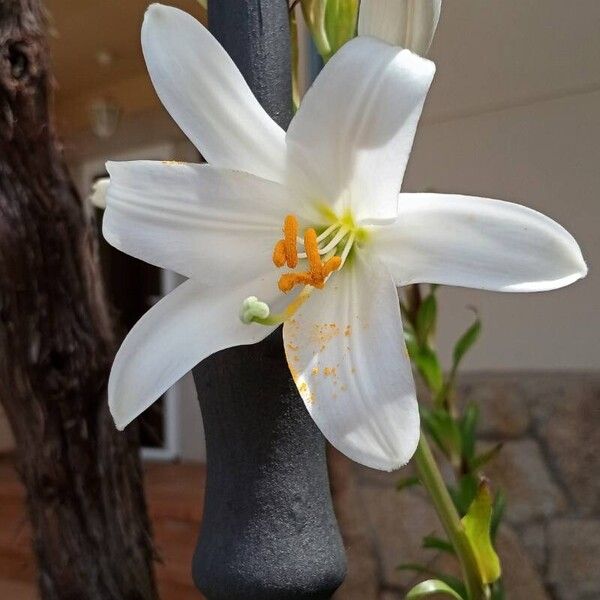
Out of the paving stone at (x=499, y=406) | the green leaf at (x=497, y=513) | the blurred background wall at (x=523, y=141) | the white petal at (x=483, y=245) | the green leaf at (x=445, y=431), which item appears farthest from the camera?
the paving stone at (x=499, y=406)

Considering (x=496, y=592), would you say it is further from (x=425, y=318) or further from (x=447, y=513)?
(x=425, y=318)

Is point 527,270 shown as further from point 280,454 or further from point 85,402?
point 85,402

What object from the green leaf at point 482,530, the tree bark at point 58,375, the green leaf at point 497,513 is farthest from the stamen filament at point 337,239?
the green leaf at point 497,513

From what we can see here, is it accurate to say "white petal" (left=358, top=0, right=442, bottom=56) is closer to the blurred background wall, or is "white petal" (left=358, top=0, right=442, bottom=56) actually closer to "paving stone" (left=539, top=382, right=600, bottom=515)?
the blurred background wall

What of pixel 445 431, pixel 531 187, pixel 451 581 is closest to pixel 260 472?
pixel 451 581

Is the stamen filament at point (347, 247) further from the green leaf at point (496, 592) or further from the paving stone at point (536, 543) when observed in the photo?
the paving stone at point (536, 543)
